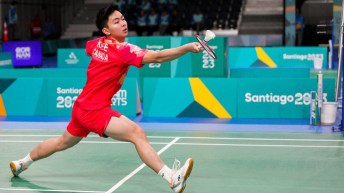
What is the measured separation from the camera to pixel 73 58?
1769 cm

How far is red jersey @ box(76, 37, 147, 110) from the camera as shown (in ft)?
19.5

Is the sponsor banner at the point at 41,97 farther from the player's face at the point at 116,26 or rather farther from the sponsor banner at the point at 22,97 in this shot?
the player's face at the point at 116,26

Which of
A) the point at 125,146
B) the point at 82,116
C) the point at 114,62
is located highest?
the point at 114,62

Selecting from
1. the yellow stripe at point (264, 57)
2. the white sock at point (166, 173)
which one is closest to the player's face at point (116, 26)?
the white sock at point (166, 173)

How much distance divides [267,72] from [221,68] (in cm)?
116

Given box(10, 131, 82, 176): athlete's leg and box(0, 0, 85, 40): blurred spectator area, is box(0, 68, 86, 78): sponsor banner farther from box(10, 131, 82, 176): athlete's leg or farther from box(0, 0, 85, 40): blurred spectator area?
box(0, 0, 85, 40): blurred spectator area

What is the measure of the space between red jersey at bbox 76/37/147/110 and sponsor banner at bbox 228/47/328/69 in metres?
12.5

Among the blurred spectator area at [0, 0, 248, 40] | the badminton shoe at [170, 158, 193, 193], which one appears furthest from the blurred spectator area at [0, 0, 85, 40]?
the badminton shoe at [170, 158, 193, 193]

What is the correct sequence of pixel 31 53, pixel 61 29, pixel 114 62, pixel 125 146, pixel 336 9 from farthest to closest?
pixel 61 29 → pixel 31 53 → pixel 336 9 → pixel 125 146 → pixel 114 62

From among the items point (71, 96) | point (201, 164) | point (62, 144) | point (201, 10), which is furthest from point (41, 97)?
point (201, 10)

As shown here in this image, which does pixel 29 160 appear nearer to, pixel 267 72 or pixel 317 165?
pixel 317 165

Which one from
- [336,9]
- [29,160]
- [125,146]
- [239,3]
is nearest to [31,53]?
[336,9]

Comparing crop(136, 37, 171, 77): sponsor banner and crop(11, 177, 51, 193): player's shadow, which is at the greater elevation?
crop(136, 37, 171, 77): sponsor banner

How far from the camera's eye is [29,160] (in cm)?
672
